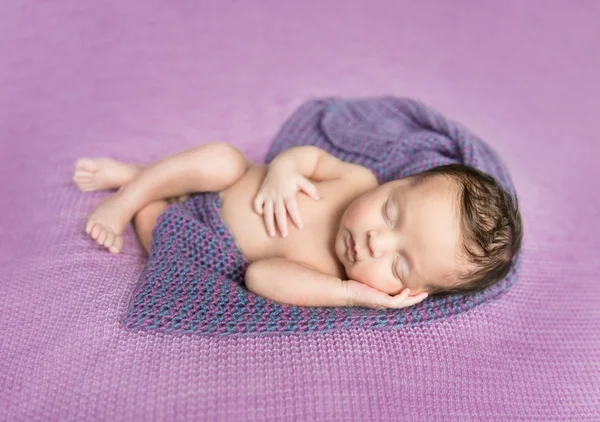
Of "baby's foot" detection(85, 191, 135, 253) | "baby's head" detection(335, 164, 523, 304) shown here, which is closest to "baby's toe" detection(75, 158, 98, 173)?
"baby's foot" detection(85, 191, 135, 253)

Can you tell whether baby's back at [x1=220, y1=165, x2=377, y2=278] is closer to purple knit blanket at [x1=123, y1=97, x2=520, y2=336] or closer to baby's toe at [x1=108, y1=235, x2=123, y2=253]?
purple knit blanket at [x1=123, y1=97, x2=520, y2=336]

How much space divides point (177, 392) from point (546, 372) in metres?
0.79

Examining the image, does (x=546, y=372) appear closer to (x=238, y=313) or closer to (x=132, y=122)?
(x=238, y=313)

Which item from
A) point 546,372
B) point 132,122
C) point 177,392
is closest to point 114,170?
point 132,122

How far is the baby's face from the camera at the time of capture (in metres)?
1.13

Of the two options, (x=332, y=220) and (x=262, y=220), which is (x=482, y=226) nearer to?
(x=332, y=220)

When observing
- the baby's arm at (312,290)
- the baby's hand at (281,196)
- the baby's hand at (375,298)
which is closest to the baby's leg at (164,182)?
the baby's hand at (281,196)

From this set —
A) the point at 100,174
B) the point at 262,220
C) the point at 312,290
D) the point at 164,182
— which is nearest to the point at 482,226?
the point at 312,290

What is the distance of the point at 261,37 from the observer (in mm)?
1971

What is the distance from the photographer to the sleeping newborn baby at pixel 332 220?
1142mm

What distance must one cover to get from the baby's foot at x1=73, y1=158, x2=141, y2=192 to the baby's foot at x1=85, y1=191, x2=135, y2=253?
0.09m

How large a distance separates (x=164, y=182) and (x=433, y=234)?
25.5 inches

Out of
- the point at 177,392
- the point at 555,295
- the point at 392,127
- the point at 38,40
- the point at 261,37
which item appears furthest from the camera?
the point at 261,37

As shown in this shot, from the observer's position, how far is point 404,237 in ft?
3.79
